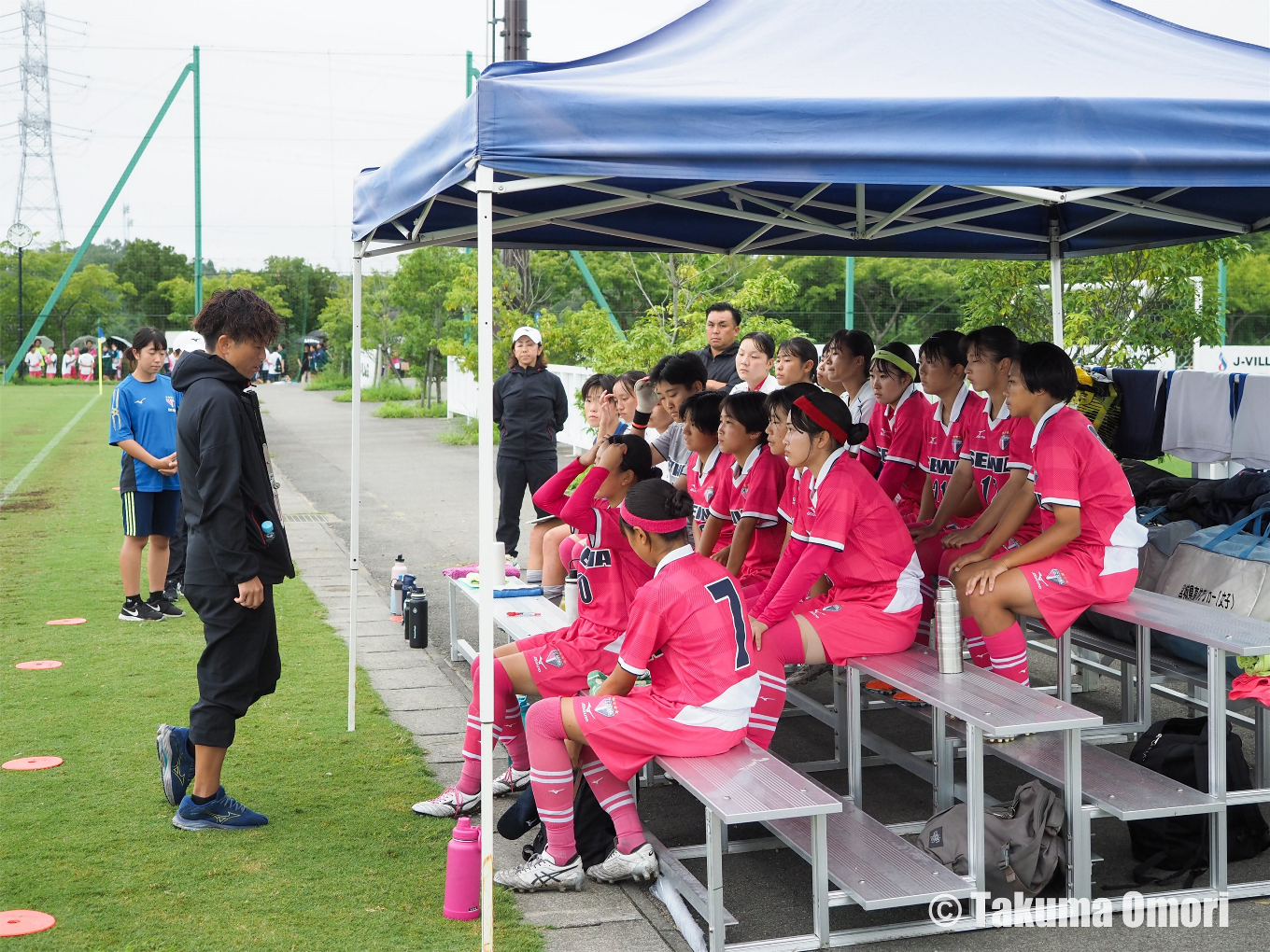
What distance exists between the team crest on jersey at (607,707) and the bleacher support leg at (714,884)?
48cm

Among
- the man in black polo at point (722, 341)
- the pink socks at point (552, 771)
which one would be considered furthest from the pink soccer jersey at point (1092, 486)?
the man in black polo at point (722, 341)

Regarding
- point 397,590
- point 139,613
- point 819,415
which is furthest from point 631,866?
point 139,613

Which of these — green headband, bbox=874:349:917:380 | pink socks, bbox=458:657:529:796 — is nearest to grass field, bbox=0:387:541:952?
pink socks, bbox=458:657:529:796

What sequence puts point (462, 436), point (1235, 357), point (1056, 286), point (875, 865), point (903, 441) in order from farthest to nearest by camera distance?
point (462, 436), point (1235, 357), point (1056, 286), point (903, 441), point (875, 865)

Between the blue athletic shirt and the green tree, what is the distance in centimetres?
4114

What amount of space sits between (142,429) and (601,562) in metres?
4.28

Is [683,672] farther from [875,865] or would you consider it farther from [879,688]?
[879,688]

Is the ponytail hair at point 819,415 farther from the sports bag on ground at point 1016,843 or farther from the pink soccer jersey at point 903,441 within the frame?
the pink soccer jersey at point 903,441

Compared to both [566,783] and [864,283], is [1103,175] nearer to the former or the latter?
[566,783]

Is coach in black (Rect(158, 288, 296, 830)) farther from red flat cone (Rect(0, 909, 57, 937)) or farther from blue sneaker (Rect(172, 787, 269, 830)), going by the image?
red flat cone (Rect(0, 909, 57, 937))

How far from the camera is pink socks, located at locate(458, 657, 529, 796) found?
13.9 feet

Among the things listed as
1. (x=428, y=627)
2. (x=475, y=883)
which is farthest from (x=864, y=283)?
(x=475, y=883)

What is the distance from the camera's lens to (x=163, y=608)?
7770 mm

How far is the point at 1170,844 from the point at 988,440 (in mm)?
1981
